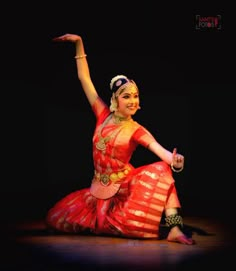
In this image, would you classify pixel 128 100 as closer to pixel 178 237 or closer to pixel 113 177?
pixel 113 177

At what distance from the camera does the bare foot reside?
484 centimetres

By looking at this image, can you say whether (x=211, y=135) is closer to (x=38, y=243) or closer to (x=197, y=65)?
(x=197, y=65)

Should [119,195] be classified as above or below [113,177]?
below

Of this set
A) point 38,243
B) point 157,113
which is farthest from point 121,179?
point 157,113

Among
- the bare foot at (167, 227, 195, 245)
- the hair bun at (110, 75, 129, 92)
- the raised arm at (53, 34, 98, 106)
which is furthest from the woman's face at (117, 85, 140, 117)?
the bare foot at (167, 227, 195, 245)

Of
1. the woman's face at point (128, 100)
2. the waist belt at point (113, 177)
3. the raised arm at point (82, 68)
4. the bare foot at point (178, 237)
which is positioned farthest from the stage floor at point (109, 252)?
the raised arm at point (82, 68)

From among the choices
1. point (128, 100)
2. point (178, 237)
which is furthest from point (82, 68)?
point (178, 237)

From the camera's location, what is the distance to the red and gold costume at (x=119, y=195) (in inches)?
197

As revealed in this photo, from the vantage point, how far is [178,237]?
193 inches

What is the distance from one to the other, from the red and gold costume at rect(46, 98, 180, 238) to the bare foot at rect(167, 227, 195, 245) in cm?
11

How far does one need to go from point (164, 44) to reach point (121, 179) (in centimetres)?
166

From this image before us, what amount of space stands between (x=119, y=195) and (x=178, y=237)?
57 centimetres

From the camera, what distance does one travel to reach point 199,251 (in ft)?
15.0

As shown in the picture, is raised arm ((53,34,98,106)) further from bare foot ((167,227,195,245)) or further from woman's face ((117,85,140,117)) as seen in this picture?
bare foot ((167,227,195,245))
